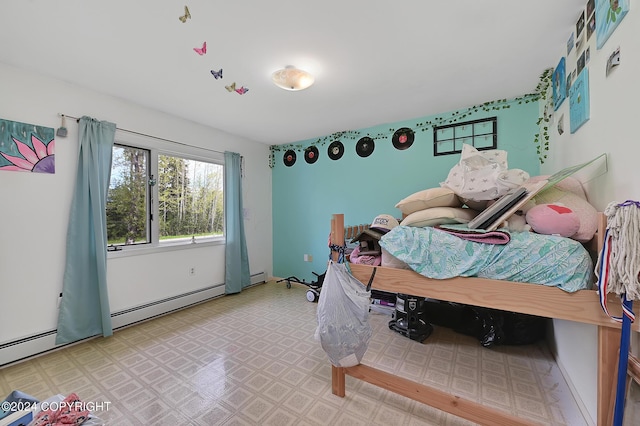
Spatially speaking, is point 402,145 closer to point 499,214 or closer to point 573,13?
point 573,13

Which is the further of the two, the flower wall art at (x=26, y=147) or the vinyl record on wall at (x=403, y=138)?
the vinyl record on wall at (x=403, y=138)

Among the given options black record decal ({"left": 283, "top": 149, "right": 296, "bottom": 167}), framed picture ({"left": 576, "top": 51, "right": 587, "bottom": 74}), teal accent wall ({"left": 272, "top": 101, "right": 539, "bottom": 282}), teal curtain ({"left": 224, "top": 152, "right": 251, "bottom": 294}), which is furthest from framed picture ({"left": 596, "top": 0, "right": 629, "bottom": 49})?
teal curtain ({"left": 224, "top": 152, "right": 251, "bottom": 294})

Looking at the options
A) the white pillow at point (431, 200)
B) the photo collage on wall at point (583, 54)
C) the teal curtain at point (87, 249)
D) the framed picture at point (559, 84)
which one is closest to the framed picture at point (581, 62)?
the photo collage on wall at point (583, 54)

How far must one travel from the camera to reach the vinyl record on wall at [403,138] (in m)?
3.15

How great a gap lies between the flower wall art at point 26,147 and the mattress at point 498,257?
2854mm

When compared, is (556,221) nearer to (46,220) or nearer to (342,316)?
(342,316)

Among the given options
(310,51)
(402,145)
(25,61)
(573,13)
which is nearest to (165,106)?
(25,61)

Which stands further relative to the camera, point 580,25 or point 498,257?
point 580,25

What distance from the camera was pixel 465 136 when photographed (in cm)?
283

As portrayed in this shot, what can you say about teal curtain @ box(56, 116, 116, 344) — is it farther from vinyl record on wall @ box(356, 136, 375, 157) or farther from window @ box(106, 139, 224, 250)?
vinyl record on wall @ box(356, 136, 375, 157)

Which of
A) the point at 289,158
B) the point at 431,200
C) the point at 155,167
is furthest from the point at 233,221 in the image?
the point at 431,200

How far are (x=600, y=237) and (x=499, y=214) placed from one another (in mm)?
417

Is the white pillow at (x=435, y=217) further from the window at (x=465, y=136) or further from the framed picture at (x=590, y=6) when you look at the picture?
the window at (x=465, y=136)

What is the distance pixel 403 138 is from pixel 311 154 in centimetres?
144
